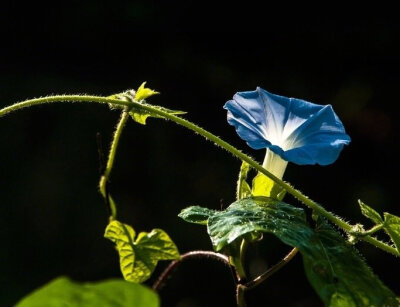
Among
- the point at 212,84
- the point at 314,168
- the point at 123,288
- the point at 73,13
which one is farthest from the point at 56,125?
the point at 123,288

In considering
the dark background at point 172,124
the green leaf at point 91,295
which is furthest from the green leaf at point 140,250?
the dark background at point 172,124

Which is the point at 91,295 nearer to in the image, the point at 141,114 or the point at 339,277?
the point at 339,277

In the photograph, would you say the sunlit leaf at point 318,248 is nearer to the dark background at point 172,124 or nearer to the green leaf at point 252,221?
the green leaf at point 252,221

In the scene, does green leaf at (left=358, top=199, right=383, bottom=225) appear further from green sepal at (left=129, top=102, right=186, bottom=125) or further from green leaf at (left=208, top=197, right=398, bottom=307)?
green sepal at (left=129, top=102, right=186, bottom=125)

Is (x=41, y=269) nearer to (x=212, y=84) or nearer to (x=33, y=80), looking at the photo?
(x=33, y=80)

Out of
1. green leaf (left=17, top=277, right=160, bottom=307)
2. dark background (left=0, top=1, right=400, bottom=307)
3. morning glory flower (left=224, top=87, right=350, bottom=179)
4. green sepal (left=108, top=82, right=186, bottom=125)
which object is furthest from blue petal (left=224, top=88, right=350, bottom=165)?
dark background (left=0, top=1, right=400, bottom=307)

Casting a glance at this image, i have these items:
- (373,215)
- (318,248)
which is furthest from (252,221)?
(373,215)
